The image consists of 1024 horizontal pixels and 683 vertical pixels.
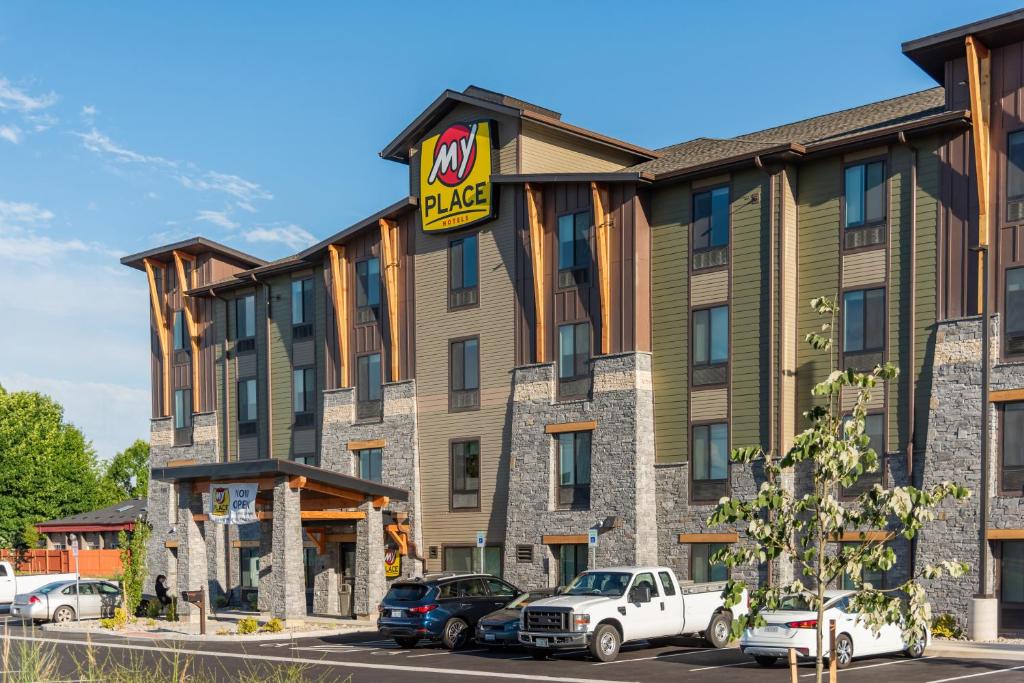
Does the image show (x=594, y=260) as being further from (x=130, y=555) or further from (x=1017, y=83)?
(x=130, y=555)

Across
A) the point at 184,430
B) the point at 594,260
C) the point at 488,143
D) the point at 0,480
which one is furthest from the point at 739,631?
the point at 0,480

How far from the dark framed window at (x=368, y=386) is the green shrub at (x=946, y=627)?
21.3 m

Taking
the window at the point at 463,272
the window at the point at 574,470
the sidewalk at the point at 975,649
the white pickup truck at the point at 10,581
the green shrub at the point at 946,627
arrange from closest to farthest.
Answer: the sidewalk at the point at 975,649, the green shrub at the point at 946,627, the window at the point at 574,470, the window at the point at 463,272, the white pickup truck at the point at 10,581

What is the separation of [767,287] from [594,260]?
18.7 feet

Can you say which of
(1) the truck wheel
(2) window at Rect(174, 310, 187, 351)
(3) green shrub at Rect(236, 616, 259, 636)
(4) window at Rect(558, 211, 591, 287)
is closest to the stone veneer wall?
(4) window at Rect(558, 211, 591, 287)

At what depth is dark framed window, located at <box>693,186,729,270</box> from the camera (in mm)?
35594

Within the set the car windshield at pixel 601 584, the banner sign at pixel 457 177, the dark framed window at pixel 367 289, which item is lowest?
the car windshield at pixel 601 584

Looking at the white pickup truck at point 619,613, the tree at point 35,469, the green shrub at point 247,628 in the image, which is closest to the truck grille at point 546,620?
the white pickup truck at point 619,613

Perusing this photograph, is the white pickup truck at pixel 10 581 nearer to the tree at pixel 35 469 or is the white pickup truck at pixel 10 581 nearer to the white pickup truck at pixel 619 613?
the tree at pixel 35 469

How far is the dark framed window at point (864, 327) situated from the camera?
32.4 meters

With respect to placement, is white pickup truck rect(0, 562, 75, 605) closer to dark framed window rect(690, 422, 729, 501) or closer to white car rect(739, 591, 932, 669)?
dark framed window rect(690, 422, 729, 501)

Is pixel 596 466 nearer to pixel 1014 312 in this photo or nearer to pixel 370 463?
pixel 370 463

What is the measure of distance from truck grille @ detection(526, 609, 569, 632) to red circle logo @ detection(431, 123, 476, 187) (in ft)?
61.9

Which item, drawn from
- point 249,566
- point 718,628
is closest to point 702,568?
point 718,628
